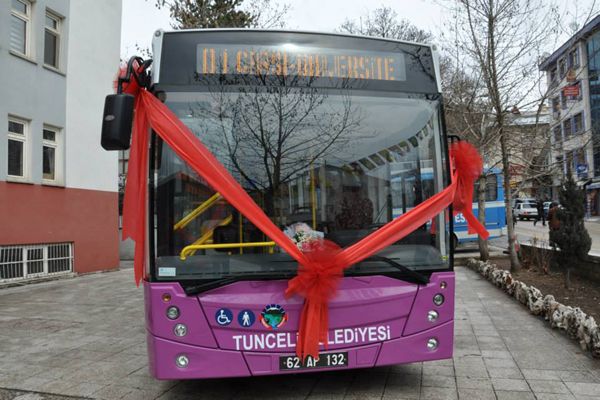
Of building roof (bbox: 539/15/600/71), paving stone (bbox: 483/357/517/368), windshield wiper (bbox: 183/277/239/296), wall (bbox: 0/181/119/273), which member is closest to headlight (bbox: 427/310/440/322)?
paving stone (bbox: 483/357/517/368)

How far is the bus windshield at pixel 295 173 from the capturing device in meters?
3.75

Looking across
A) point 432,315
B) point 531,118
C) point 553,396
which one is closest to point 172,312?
point 432,315

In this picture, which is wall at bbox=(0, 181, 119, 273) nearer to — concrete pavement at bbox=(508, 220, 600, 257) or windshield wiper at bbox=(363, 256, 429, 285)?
windshield wiper at bbox=(363, 256, 429, 285)

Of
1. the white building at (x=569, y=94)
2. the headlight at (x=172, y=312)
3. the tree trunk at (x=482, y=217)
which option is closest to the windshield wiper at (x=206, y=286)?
the headlight at (x=172, y=312)

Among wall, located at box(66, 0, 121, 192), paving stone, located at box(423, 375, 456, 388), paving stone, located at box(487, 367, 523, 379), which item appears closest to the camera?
paving stone, located at box(423, 375, 456, 388)

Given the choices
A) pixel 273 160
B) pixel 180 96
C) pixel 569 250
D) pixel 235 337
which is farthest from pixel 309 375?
pixel 569 250

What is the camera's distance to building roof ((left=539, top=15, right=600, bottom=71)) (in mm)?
10133

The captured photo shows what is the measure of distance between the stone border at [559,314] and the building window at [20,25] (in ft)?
39.6

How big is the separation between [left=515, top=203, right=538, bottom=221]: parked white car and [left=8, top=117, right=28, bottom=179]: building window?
123 feet

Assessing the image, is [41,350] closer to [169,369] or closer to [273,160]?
[169,369]

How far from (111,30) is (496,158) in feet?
39.8

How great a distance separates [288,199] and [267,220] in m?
0.27

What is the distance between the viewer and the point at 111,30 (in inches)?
588

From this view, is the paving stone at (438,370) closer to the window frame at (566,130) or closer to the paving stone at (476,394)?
the paving stone at (476,394)
